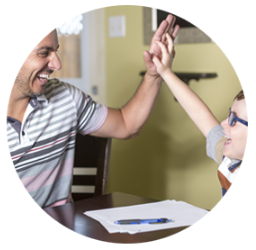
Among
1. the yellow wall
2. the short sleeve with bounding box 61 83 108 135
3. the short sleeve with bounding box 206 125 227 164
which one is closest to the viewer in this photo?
the short sleeve with bounding box 206 125 227 164

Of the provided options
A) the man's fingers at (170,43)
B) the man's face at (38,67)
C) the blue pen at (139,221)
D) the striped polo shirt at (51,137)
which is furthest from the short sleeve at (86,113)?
the blue pen at (139,221)

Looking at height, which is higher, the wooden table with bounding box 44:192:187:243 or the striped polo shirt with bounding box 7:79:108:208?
the striped polo shirt with bounding box 7:79:108:208

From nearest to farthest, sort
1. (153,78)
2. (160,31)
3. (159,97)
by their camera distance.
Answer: (160,31) → (153,78) → (159,97)

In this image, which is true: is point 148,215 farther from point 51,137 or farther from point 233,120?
point 51,137

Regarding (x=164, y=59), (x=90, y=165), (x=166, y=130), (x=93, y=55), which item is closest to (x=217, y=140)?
(x=164, y=59)

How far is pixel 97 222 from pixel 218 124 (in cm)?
49

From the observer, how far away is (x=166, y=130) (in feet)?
7.04

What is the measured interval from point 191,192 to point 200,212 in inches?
45.0

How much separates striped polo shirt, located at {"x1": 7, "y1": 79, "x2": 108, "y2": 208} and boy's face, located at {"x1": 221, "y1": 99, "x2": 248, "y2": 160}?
0.55 meters

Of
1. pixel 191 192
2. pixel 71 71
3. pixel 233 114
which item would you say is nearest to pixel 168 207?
pixel 233 114


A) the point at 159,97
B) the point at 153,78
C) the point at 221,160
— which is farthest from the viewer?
the point at 159,97

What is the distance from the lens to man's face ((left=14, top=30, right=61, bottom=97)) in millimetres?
1140

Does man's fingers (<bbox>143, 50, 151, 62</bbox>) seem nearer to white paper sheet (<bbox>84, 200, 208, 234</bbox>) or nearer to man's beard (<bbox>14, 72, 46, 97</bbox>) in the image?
man's beard (<bbox>14, 72, 46, 97</bbox>)

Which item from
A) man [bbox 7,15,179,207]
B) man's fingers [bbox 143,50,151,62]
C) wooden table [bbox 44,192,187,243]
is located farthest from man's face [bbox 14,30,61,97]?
wooden table [bbox 44,192,187,243]
